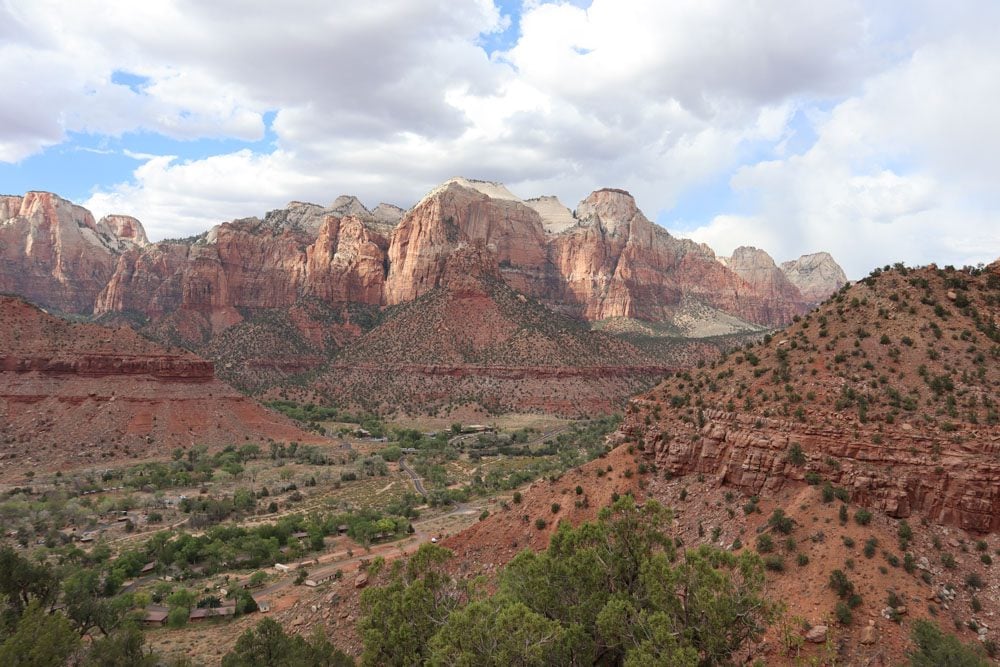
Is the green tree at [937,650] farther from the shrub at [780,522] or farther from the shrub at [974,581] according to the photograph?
the shrub at [780,522]

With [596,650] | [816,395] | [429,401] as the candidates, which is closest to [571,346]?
[429,401]

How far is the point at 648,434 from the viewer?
32500mm

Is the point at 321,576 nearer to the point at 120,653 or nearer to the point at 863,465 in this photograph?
the point at 120,653

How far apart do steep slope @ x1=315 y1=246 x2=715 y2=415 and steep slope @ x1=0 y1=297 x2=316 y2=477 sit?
40047 mm

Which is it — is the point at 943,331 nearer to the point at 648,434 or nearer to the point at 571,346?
the point at 648,434

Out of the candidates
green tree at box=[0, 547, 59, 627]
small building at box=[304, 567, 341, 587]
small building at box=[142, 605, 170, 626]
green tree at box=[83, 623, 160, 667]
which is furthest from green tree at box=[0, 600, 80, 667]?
small building at box=[304, 567, 341, 587]

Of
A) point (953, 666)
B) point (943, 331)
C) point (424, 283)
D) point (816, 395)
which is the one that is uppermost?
point (424, 283)

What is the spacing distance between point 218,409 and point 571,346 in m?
81.8

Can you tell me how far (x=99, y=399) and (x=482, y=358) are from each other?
76460 millimetres

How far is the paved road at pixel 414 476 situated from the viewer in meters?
68.2

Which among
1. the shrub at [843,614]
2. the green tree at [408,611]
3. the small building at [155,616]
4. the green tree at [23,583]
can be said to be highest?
the shrub at [843,614]

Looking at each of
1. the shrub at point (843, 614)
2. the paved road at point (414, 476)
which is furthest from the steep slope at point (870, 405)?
the paved road at point (414, 476)

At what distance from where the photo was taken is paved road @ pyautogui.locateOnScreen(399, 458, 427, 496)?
68213 mm

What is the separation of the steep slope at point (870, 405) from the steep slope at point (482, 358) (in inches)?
3662
